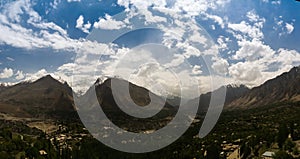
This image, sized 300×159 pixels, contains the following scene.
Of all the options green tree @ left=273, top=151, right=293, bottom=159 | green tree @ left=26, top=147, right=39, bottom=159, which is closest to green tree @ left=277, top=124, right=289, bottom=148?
green tree @ left=273, top=151, right=293, bottom=159

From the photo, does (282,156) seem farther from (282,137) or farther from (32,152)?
(32,152)

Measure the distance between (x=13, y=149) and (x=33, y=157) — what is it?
10.1 metres

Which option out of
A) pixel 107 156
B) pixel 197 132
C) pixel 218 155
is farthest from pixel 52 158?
pixel 197 132

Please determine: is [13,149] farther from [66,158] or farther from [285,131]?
[285,131]

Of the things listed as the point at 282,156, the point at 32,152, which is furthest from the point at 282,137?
the point at 32,152

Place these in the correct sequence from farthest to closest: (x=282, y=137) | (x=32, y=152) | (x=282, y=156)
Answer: (x=32, y=152)
(x=282, y=137)
(x=282, y=156)

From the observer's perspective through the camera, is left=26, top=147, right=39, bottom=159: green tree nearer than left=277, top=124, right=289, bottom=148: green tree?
No

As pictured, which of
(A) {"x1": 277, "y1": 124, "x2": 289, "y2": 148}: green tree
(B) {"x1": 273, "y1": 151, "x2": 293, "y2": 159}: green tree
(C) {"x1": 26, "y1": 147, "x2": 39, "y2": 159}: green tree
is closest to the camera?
(B) {"x1": 273, "y1": 151, "x2": 293, "y2": 159}: green tree

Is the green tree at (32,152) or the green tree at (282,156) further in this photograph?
the green tree at (32,152)

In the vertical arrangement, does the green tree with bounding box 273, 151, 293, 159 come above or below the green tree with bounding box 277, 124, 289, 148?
below

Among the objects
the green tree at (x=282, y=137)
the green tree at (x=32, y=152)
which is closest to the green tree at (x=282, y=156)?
the green tree at (x=282, y=137)

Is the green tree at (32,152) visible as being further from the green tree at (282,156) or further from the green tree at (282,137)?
the green tree at (282,156)

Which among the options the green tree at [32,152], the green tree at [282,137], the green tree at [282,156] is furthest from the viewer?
the green tree at [32,152]

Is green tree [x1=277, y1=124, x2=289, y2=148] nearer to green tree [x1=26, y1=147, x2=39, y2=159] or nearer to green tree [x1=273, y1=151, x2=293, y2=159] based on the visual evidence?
green tree [x1=273, y1=151, x2=293, y2=159]
